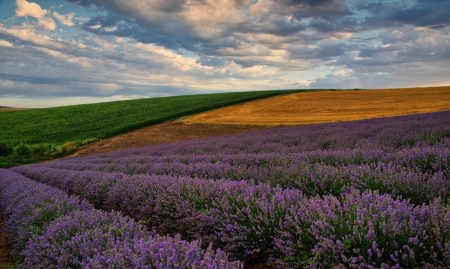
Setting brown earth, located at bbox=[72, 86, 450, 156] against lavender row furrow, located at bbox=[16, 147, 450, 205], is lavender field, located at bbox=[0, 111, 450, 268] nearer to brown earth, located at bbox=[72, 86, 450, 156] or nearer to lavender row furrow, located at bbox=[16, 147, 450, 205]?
lavender row furrow, located at bbox=[16, 147, 450, 205]

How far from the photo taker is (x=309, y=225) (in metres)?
2.54

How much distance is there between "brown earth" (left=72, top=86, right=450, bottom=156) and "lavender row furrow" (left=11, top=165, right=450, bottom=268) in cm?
1999

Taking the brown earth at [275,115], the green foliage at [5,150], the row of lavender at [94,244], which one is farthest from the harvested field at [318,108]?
the row of lavender at [94,244]

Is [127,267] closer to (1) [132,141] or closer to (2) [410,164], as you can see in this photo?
(2) [410,164]

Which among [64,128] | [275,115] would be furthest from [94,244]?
[64,128]

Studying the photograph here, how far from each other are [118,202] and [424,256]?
4532mm

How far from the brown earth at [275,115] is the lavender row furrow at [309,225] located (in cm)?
1999

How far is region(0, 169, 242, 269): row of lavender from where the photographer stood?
2.14 metres

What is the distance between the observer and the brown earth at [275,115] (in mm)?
24422

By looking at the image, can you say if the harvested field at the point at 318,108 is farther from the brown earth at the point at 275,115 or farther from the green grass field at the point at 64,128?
the green grass field at the point at 64,128

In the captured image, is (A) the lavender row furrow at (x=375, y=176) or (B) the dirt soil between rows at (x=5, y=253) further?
(B) the dirt soil between rows at (x=5, y=253)

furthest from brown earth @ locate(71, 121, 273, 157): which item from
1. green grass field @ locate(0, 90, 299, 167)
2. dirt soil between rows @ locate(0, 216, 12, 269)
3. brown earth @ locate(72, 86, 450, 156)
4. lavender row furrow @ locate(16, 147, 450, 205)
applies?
lavender row furrow @ locate(16, 147, 450, 205)

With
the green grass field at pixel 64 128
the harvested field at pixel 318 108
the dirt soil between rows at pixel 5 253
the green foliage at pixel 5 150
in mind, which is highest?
the harvested field at pixel 318 108

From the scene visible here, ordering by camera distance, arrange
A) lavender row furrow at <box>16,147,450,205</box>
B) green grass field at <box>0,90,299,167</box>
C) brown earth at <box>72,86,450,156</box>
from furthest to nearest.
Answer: green grass field at <box>0,90,299,167</box> < brown earth at <box>72,86,450,156</box> < lavender row furrow at <box>16,147,450,205</box>
